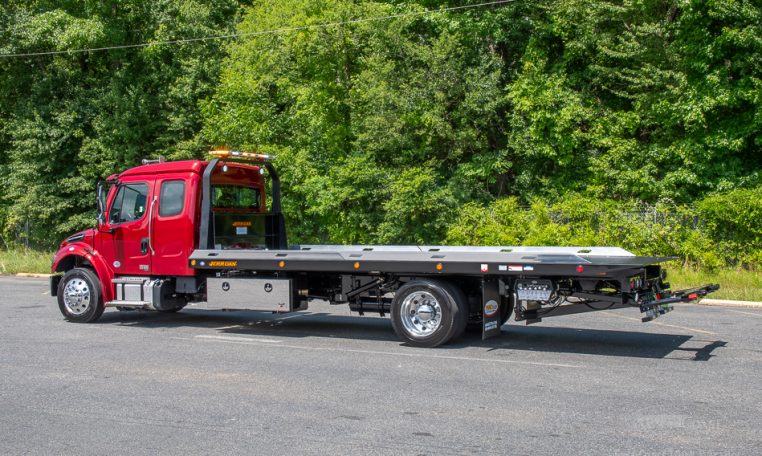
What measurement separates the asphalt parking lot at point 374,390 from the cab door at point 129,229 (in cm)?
107

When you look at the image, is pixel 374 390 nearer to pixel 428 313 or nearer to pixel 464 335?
pixel 428 313

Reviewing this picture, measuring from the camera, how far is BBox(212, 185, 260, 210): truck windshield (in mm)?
13406

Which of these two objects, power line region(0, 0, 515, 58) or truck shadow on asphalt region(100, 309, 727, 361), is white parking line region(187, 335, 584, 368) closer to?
truck shadow on asphalt region(100, 309, 727, 361)

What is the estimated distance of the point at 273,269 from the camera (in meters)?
11.9

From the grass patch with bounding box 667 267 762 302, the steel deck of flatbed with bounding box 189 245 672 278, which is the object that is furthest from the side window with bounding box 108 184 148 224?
the grass patch with bounding box 667 267 762 302

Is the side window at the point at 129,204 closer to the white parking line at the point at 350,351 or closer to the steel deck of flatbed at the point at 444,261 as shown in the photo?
the steel deck of flatbed at the point at 444,261

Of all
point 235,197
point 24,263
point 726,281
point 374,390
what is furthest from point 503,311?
point 24,263

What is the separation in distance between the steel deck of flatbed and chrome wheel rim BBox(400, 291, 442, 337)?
0.36 meters

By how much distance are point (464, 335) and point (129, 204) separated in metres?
5.98

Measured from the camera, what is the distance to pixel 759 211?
20234mm

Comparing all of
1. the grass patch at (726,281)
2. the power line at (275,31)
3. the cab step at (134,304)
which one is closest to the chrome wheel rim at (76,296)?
the cab step at (134,304)

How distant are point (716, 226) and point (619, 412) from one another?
15.0 m

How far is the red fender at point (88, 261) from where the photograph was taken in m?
13.5

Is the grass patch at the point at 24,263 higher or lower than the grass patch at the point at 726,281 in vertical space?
higher
